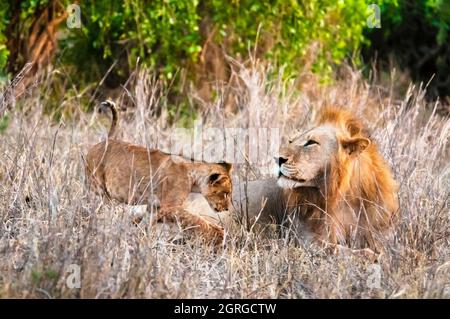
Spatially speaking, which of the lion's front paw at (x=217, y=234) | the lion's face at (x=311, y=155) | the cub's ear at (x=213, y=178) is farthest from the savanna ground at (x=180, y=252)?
the lion's face at (x=311, y=155)

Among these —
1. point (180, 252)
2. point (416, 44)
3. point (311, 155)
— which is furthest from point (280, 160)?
point (416, 44)

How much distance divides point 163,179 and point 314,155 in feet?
3.03

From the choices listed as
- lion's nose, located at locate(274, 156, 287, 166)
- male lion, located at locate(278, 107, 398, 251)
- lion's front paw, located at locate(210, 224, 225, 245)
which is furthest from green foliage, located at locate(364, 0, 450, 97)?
lion's nose, located at locate(274, 156, 287, 166)

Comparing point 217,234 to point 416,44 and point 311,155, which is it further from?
point 416,44

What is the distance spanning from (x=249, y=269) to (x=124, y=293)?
0.92 meters

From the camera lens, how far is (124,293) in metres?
4.38

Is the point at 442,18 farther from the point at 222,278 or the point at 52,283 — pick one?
the point at 52,283

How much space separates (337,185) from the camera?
5371 millimetres

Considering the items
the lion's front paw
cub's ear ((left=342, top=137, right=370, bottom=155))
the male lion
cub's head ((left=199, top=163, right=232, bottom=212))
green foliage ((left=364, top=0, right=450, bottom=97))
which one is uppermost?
cub's ear ((left=342, top=137, right=370, bottom=155))

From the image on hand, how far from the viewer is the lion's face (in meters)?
5.29

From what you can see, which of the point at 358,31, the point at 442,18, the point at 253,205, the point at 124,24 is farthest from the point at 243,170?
the point at 442,18

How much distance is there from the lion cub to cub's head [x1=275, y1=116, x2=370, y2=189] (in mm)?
610

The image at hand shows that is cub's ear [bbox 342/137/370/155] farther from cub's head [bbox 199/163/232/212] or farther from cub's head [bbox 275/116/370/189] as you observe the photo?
cub's head [bbox 199/163/232/212]

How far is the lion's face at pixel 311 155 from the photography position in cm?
529
